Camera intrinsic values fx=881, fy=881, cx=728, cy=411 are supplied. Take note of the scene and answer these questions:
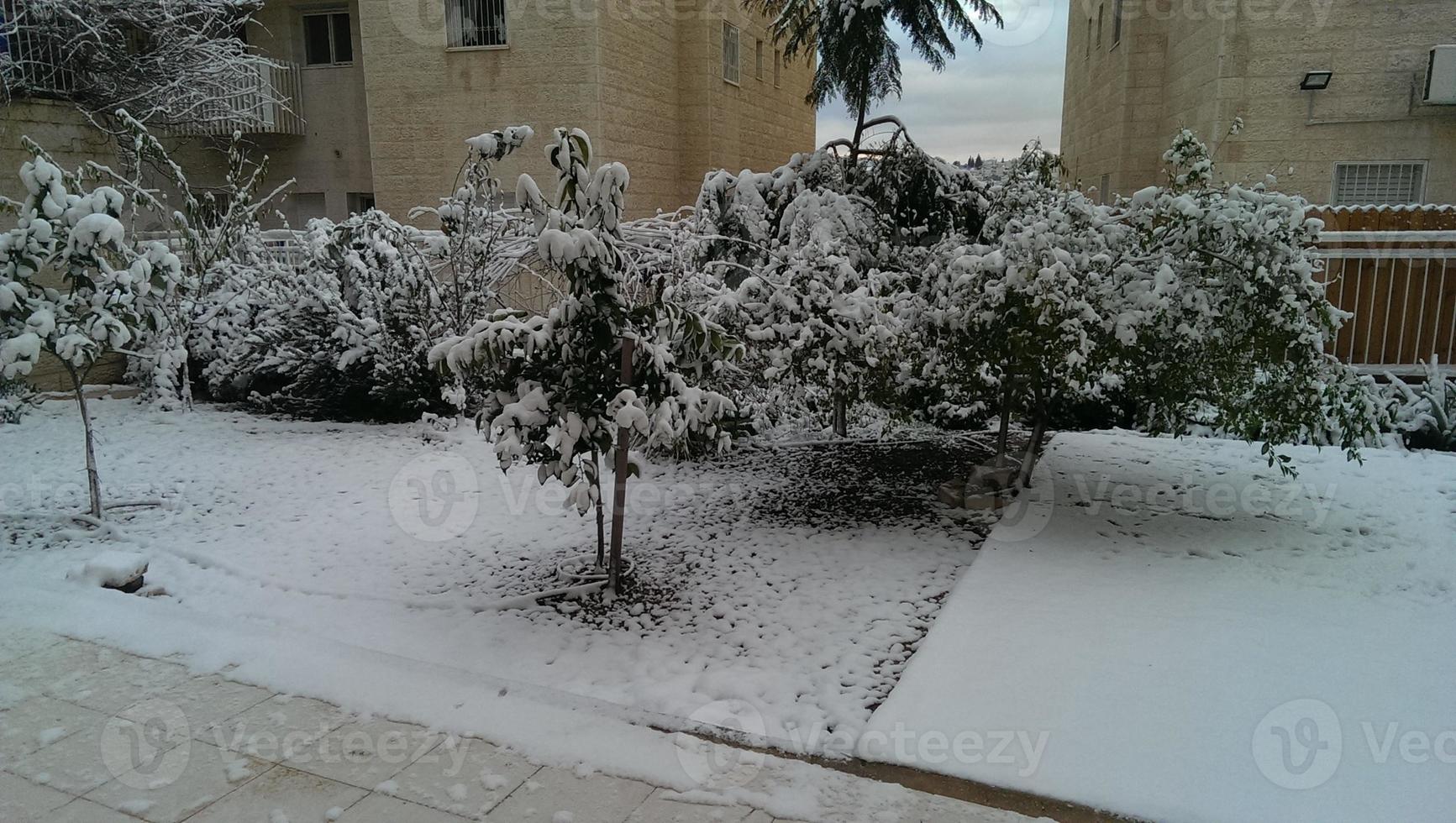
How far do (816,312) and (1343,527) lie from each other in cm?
317

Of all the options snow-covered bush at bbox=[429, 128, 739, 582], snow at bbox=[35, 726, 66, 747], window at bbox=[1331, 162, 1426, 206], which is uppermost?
window at bbox=[1331, 162, 1426, 206]

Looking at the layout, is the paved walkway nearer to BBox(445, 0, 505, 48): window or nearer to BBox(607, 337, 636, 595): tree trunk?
BBox(607, 337, 636, 595): tree trunk

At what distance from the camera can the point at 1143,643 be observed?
141 inches

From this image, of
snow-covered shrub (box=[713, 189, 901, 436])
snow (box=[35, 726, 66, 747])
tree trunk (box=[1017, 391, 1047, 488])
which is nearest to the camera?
snow (box=[35, 726, 66, 747])

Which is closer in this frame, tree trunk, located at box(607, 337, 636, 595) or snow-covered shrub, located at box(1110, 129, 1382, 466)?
tree trunk, located at box(607, 337, 636, 595)

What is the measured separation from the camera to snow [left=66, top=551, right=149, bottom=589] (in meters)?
4.27

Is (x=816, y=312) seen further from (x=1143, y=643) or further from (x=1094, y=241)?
(x=1143, y=643)

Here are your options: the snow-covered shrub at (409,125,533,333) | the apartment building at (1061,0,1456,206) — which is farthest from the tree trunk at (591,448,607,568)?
the apartment building at (1061,0,1456,206)

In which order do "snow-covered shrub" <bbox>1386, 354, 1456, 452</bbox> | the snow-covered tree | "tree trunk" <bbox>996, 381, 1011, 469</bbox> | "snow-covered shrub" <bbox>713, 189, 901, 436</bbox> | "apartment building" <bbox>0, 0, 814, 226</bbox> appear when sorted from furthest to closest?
"apartment building" <bbox>0, 0, 814, 226</bbox>
the snow-covered tree
"snow-covered shrub" <bbox>1386, 354, 1456, 452</bbox>
"tree trunk" <bbox>996, 381, 1011, 469</bbox>
"snow-covered shrub" <bbox>713, 189, 901, 436</bbox>

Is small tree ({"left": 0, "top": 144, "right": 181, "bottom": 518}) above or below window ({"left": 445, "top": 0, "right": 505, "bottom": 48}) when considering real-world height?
below

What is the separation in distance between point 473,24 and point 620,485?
10.0 meters

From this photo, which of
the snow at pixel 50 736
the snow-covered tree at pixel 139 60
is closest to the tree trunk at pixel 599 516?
the snow at pixel 50 736

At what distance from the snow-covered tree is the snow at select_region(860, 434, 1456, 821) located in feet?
36.5

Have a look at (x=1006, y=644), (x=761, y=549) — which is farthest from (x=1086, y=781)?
(x=761, y=549)
